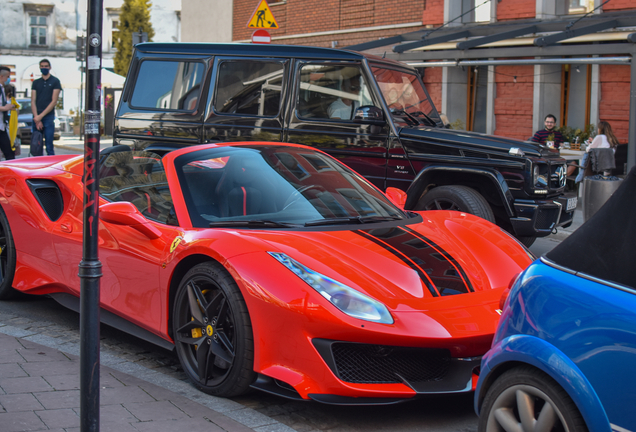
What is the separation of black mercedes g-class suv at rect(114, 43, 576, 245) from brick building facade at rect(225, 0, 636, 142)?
7145mm

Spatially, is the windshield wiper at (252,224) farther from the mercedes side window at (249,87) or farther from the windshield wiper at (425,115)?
the windshield wiper at (425,115)

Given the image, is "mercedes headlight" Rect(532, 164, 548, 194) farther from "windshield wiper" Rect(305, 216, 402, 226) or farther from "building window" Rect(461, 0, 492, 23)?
"building window" Rect(461, 0, 492, 23)

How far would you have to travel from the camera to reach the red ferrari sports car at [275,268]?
11.1ft

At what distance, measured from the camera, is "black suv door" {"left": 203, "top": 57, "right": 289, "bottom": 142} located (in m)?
7.79

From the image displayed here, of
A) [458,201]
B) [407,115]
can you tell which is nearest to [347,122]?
[407,115]

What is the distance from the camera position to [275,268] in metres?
3.59

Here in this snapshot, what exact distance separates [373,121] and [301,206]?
10.4 feet

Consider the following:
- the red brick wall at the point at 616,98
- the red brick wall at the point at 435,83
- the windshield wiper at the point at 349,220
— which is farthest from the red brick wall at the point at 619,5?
the windshield wiper at the point at 349,220

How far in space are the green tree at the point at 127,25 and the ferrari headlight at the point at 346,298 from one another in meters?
47.6

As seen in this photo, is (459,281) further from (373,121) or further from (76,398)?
(373,121)

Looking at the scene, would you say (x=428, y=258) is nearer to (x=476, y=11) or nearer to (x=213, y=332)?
Result: (x=213, y=332)

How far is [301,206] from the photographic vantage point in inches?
172

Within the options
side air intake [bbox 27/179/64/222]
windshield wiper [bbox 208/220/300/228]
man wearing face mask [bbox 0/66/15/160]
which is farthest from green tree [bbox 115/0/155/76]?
windshield wiper [bbox 208/220/300/228]

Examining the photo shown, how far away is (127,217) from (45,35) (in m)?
52.3
